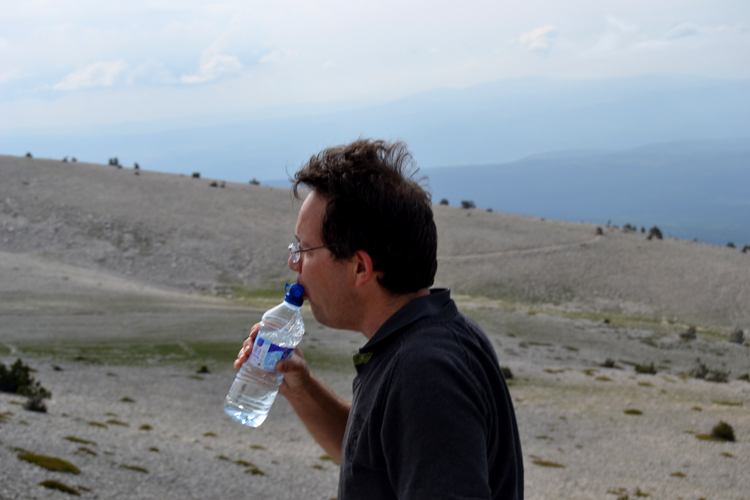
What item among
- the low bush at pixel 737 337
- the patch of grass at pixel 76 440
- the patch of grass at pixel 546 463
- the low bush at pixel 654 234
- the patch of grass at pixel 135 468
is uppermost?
the low bush at pixel 654 234

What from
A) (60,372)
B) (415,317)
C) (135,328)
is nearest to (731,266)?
(135,328)

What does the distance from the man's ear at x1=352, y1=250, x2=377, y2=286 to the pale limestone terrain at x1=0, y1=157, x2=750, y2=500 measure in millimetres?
851

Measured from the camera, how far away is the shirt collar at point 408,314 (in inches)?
79.4

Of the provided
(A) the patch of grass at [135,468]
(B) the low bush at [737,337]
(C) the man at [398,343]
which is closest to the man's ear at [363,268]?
(C) the man at [398,343]

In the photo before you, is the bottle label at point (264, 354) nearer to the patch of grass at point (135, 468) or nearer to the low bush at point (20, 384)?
the patch of grass at point (135, 468)

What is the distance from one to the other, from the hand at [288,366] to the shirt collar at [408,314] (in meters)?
0.58

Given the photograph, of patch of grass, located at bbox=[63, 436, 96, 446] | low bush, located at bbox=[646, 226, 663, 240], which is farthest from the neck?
low bush, located at bbox=[646, 226, 663, 240]

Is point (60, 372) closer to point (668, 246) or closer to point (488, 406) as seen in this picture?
point (488, 406)

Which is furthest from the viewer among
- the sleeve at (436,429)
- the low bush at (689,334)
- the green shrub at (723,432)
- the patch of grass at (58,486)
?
the low bush at (689,334)

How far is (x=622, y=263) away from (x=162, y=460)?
112 feet

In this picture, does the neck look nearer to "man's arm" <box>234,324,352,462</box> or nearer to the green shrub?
"man's arm" <box>234,324,352,462</box>

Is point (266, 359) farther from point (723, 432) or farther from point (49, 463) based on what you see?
point (723, 432)

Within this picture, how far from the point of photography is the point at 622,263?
126 feet

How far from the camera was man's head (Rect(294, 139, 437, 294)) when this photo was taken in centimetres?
204
